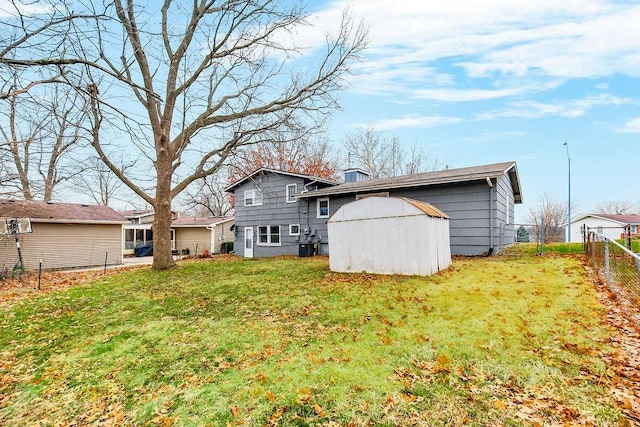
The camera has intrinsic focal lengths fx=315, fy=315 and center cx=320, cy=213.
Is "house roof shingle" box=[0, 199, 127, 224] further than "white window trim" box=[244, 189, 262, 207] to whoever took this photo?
No

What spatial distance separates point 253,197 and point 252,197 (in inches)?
3.8

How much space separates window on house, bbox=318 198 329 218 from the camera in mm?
16141

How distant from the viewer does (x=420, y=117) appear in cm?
1762

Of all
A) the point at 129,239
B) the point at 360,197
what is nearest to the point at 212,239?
the point at 129,239

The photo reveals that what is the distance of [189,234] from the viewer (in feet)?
85.0

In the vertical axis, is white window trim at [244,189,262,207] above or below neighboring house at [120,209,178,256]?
above

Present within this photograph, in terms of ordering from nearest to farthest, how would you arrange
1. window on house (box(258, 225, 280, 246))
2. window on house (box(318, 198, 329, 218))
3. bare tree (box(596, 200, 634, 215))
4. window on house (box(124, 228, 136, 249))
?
window on house (box(318, 198, 329, 218)) < window on house (box(258, 225, 280, 246)) < window on house (box(124, 228, 136, 249)) < bare tree (box(596, 200, 634, 215))

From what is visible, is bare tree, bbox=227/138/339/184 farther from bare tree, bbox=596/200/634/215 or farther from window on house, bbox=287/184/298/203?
bare tree, bbox=596/200/634/215

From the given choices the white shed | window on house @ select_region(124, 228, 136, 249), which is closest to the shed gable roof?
the white shed

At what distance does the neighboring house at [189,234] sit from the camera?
24.9 m

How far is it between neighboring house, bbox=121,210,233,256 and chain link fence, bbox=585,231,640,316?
22489 mm

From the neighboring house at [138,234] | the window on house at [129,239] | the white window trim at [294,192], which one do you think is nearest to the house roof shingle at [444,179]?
the white window trim at [294,192]

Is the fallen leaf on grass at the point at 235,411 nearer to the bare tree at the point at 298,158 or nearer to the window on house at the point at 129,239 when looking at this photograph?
the bare tree at the point at 298,158

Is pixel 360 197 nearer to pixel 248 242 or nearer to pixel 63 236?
pixel 248 242
